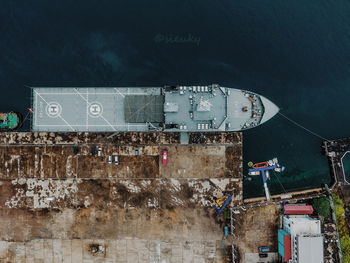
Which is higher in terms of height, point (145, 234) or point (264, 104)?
point (264, 104)

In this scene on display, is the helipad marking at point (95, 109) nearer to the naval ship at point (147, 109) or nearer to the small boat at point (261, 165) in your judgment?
the naval ship at point (147, 109)

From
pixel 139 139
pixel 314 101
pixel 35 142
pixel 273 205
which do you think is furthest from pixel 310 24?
pixel 35 142

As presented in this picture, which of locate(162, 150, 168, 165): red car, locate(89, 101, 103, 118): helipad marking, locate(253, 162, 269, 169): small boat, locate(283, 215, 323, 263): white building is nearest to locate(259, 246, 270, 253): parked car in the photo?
locate(283, 215, 323, 263): white building

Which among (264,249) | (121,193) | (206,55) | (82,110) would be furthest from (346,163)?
(82,110)

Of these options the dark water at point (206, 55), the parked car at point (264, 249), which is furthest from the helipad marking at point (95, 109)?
the parked car at point (264, 249)

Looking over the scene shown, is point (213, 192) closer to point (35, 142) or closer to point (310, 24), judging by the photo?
point (35, 142)

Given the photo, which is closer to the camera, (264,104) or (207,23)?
(264,104)

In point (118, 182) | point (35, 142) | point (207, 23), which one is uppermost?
point (207, 23)

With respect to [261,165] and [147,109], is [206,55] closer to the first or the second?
[147,109]
